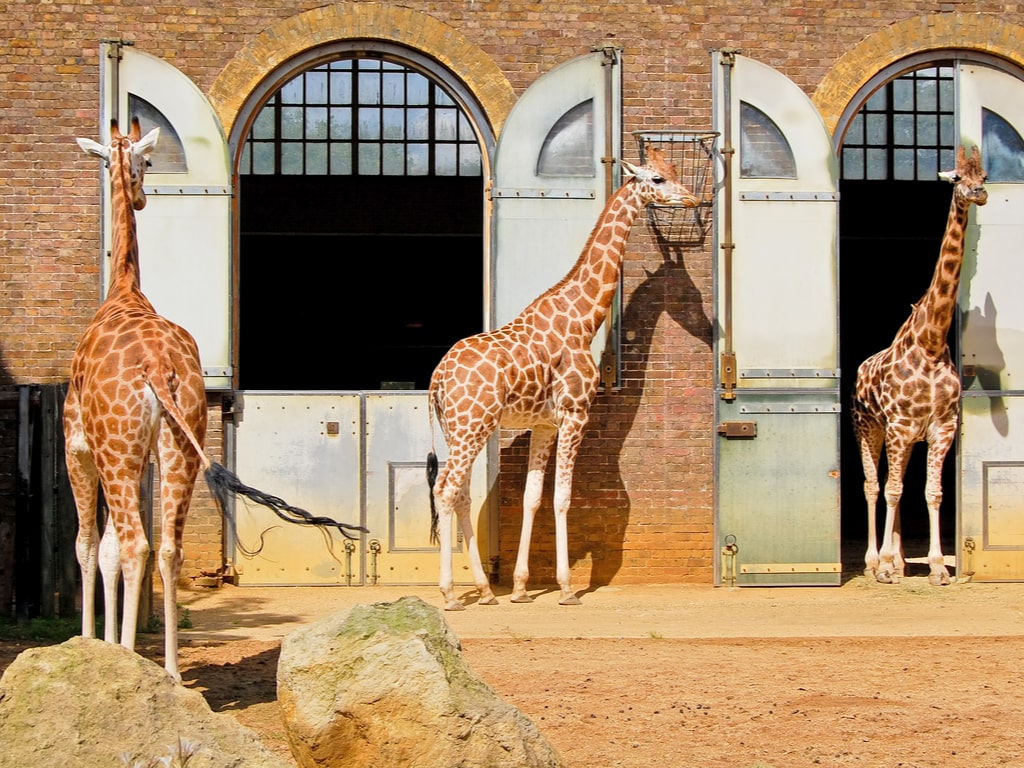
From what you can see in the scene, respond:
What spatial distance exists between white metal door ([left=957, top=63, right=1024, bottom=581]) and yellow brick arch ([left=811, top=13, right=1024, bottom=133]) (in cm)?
23

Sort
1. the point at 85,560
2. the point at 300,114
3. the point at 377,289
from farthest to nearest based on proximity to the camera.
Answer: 1. the point at 377,289
2. the point at 300,114
3. the point at 85,560

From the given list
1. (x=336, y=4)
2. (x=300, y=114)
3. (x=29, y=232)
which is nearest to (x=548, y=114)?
(x=336, y=4)

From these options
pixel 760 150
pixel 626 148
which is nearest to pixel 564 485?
pixel 626 148

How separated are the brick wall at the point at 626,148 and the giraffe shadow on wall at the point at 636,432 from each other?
1cm

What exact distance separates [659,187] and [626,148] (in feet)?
2.65

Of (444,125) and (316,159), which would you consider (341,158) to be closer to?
(316,159)

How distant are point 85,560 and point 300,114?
17.8 meters

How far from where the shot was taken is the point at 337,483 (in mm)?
11688

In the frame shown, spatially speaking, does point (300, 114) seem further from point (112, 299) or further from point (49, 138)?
point (112, 299)

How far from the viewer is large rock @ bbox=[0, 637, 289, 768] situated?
432cm

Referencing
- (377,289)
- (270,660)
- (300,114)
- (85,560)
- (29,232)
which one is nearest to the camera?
(85,560)

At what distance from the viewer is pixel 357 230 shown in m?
25.1

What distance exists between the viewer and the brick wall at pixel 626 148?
11602 millimetres

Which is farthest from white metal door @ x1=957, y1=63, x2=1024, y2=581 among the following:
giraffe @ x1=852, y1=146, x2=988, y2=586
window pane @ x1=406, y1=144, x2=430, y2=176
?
window pane @ x1=406, y1=144, x2=430, y2=176
